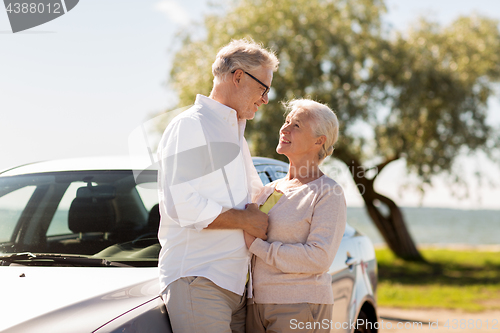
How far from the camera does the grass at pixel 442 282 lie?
898 cm

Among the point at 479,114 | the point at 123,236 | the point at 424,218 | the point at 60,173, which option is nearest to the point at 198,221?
the point at 123,236

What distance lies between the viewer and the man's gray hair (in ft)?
7.10

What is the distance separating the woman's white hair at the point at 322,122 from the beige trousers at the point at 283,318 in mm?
713

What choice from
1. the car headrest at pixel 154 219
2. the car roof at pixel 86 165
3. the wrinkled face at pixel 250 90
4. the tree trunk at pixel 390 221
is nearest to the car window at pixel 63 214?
the car roof at pixel 86 165

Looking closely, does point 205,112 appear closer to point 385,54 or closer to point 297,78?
point 297,78

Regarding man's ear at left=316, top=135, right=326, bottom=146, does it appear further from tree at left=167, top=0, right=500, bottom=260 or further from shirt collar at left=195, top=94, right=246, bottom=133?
tree at left=167, top=0, right=500, bottom=260

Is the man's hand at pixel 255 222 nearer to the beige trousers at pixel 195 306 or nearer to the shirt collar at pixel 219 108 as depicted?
the beige trousers at pixel 195 306

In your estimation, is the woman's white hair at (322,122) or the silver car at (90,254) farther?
the woman's white hair at (322,122)

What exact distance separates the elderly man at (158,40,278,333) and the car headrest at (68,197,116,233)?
2.58 feet

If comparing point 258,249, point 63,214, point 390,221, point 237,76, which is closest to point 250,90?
point 237,76

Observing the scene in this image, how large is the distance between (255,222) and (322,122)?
2.01 ft

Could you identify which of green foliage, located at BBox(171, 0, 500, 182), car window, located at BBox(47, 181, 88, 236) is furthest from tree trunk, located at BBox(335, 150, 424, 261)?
car window, located at BBox(47, 181, 88, 236)

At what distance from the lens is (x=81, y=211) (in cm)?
283

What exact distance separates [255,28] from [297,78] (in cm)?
155
